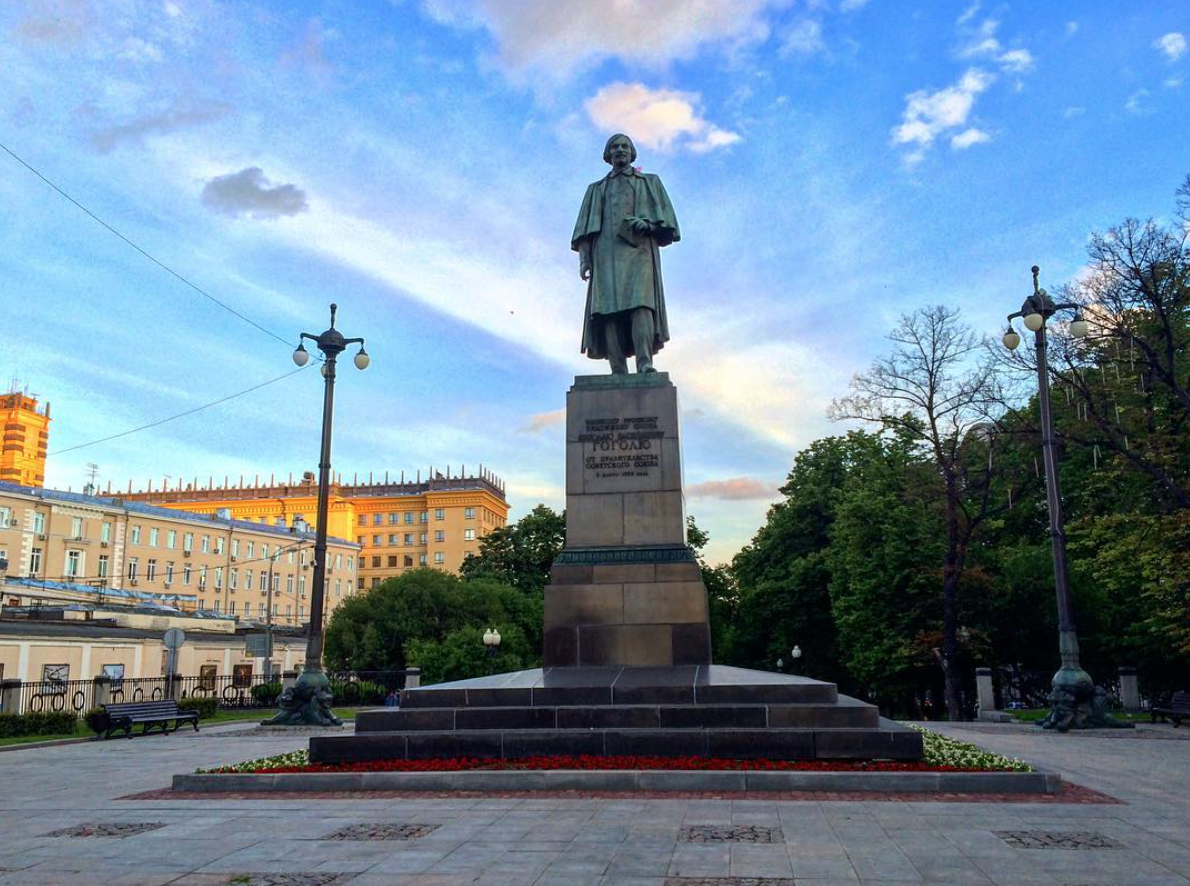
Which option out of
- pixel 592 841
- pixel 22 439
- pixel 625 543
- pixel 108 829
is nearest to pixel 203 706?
pixel 625 543

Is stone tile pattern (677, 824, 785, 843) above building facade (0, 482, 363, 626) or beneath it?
beneath

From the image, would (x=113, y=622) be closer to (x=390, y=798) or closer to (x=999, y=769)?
(x=390, y=798)

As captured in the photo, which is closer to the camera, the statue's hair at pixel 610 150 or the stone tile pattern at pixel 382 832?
the stone tile pattern at pixel 382 832

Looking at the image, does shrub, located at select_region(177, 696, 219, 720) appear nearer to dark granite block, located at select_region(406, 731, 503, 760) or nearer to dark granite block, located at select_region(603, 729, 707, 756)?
dark granite block, located at select_region(406, 731, 503, 760)

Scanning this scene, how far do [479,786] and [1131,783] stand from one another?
7.59 metres

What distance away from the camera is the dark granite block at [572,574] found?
1431cm

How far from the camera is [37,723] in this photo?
70.4 ft

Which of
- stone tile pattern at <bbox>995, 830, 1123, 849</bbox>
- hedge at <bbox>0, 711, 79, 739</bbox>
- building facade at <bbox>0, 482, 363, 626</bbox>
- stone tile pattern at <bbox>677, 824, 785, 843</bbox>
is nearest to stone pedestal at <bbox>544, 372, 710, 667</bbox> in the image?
stone tile pattern at <bbox>677, 824, 785, 843</bbox>

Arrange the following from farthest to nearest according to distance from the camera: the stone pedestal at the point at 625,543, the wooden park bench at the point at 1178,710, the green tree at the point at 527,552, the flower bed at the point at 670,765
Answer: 1. the green tree at the point at 527,552
2. the wooden park bench at the point at 1178,710
3. the stone pedestal at the point at 625,543
4. the flower bed at the point at 670,765

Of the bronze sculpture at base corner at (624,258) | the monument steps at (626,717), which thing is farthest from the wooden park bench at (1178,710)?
the bronze sculpture at base corner at (624,258)

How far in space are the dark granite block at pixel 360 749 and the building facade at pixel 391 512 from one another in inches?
4031

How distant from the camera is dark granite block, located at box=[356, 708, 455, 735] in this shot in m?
11.7

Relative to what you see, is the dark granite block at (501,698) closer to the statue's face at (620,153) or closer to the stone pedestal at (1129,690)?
the statue's face at (620,153)

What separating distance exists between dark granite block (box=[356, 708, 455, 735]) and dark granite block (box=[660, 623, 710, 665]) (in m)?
3.51
